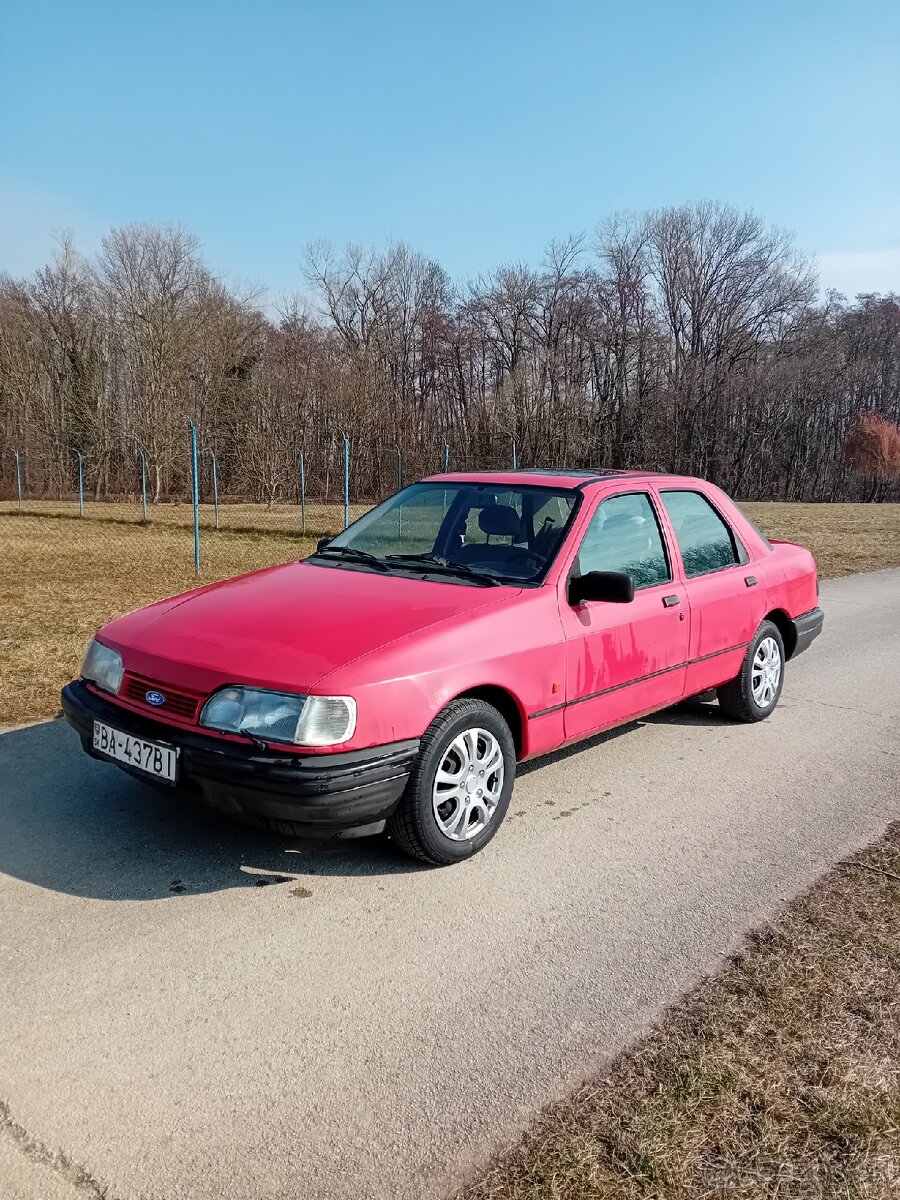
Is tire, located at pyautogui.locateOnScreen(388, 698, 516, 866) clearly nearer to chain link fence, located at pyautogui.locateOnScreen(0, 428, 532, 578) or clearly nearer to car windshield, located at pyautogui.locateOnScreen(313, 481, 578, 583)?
car windshield, located at pyautogui.locateOnScreen(313, 481, 578, 583)

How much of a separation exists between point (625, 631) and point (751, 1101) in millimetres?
2368

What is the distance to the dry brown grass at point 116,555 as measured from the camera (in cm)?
721

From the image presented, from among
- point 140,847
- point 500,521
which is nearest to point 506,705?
point 500,521

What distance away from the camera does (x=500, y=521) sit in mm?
4633

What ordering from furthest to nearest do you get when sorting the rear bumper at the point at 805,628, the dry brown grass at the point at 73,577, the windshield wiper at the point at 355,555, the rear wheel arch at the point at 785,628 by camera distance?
the dry brown grass at the point at 73,577 < the rear bumper at the point at 805,628 < the rear wheel arch at the point at 785,628 < the windshield wiper at the point at 355,555

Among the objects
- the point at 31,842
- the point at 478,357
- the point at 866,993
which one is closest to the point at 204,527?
the point at 31,842

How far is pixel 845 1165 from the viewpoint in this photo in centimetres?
212

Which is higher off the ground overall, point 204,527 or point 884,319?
point 884,319

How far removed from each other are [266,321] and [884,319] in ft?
104

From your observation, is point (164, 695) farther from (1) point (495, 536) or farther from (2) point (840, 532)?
(2) point (840, 532)

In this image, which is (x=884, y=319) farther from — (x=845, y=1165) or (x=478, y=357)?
(x=845, y=1165)

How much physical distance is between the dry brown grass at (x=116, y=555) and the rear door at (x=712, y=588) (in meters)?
4.02

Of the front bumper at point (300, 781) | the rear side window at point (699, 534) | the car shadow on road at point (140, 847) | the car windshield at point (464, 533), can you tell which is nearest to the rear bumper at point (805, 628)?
the rear side window at point (699, 534)

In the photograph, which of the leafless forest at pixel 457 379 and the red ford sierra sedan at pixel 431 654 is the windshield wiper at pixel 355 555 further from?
the leafless forest at pixel 457 379
